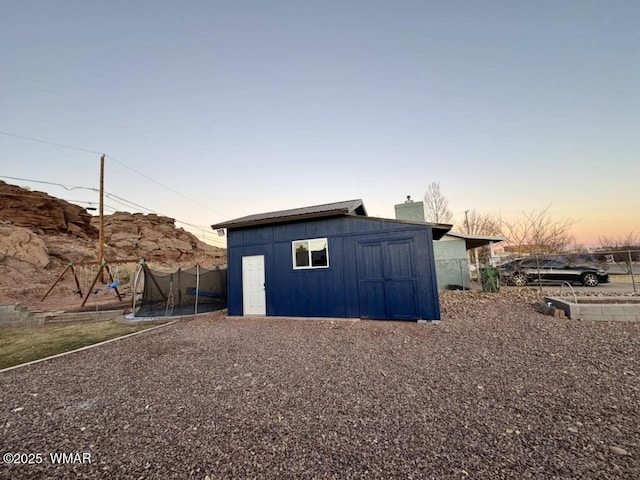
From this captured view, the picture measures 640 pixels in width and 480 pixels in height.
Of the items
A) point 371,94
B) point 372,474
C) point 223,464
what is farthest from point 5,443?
point 371,94

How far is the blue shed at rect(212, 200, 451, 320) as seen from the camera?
7.06 m

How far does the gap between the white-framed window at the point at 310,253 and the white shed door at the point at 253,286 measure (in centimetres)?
134

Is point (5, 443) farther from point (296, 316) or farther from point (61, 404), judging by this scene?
point (296, 316)

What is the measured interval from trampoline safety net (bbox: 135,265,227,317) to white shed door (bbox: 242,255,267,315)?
2.36 metres

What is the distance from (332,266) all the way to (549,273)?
43.5 feet

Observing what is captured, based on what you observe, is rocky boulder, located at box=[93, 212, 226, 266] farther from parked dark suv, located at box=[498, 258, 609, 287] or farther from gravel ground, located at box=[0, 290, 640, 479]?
parked dark suv, located at box=[498, 258, 609, 287]

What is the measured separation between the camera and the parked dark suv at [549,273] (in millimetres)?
12641

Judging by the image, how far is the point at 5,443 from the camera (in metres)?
2.54

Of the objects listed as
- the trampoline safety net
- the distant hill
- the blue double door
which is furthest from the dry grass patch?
the distant hill

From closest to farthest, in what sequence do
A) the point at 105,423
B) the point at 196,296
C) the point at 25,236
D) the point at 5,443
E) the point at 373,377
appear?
the point at 5,443, the point at 105,423, the point at 373,377, the point at 196,296, the point at 25,236

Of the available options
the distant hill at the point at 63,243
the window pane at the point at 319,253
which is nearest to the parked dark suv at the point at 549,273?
the window pane at the point at 319,253

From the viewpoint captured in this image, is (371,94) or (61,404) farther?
(371,94)

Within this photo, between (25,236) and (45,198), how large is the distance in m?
13.0

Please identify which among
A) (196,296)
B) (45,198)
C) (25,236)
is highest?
(45,198)
